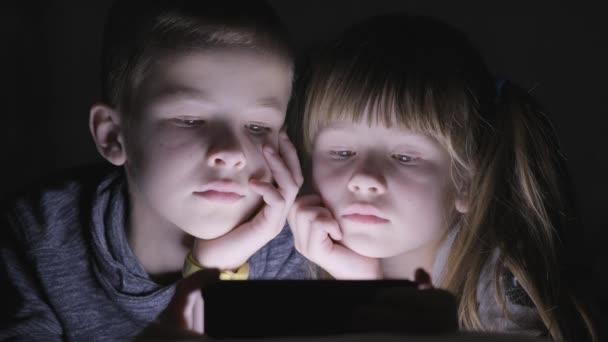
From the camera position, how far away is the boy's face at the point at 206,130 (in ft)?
2.71

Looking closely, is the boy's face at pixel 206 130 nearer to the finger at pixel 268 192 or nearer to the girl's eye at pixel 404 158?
the finger at pixel 268 192

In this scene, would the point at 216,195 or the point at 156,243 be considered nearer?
the point at 216,195

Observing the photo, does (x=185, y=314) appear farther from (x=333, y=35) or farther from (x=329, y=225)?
(x=333, y=35)

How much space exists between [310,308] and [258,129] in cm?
34

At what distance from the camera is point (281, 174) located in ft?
2.89

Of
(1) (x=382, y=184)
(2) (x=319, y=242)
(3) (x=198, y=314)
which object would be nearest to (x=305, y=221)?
(2) (x=319, y=242)

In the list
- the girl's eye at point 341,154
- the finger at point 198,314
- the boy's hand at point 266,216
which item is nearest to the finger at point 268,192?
the boy's hand at point 266,216

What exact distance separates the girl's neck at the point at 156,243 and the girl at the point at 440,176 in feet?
0.75

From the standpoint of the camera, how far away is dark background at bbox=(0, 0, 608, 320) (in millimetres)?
1013

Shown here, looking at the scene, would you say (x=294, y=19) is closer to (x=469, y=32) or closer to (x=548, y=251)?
(x=469, y=32)

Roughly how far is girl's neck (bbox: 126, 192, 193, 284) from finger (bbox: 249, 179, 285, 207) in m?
0.22

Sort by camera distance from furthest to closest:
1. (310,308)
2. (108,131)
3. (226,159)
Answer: (108,131) → (226,159) → (310,308)

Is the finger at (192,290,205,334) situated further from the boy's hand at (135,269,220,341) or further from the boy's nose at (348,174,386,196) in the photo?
the boy's nose at (348,174,386,196)

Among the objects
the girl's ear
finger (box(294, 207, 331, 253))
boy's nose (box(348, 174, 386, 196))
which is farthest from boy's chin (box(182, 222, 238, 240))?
the girl's ear
